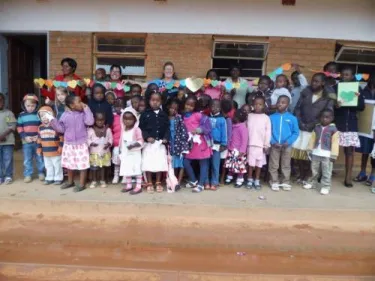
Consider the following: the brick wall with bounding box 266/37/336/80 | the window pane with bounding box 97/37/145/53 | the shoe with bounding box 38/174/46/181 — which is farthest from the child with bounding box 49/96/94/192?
the brick wall with bounding box 266/37/336/80

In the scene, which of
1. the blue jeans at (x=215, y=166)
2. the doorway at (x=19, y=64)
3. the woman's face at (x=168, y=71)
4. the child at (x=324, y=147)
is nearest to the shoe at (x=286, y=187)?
the child at (x=324, y=147)

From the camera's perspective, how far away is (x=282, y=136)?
4.73 meters

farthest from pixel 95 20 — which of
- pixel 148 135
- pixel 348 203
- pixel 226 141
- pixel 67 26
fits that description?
pixel 348 203

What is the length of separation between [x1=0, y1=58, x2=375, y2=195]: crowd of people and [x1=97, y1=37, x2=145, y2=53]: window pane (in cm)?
146

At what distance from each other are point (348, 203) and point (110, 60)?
15.5 ft

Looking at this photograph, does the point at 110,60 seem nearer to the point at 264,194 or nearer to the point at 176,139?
the point at 176,139

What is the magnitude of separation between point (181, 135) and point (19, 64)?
14.8ft

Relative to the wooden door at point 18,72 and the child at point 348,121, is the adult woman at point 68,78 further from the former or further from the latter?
the child at point 348,121

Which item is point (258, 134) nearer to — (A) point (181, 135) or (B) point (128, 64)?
(A) point (181, 135)

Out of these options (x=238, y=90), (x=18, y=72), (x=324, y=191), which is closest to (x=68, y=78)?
(x=18, y=72)

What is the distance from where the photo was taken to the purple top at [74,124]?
447 centimetres

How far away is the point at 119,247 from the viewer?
357 cm

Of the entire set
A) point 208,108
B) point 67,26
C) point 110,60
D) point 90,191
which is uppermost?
point 67,26

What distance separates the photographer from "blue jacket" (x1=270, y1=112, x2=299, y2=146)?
4695 millimetres
